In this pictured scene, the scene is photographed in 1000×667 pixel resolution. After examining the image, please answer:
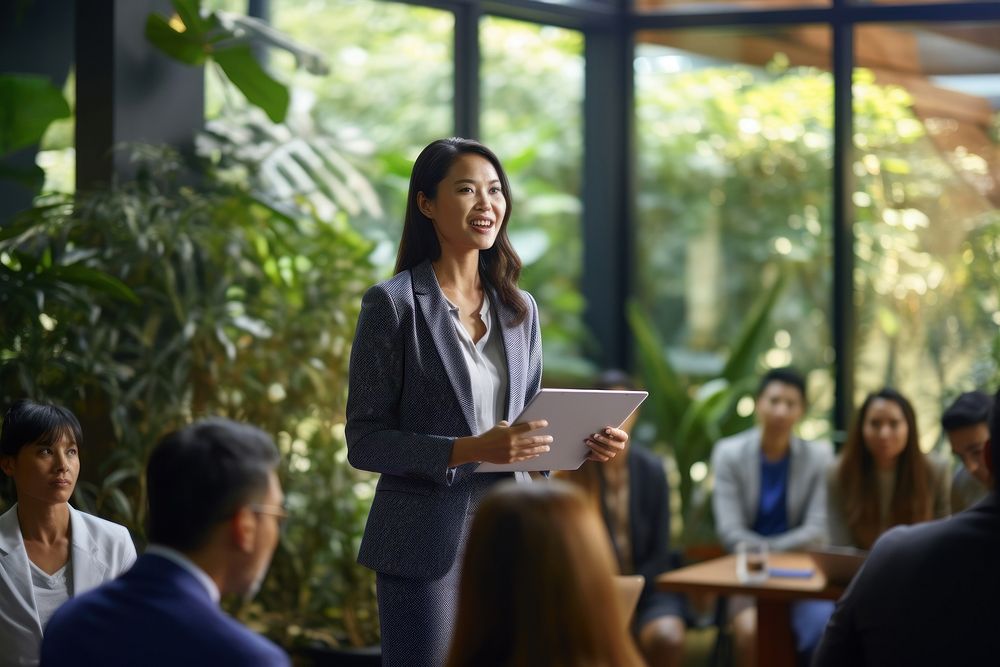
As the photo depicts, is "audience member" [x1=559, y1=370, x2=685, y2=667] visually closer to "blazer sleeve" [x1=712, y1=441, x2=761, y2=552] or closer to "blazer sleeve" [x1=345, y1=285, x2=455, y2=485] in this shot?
"blazer sleeve" [x1=712, y1=441, x2=761, y2=552]

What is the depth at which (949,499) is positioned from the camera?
431 centimetres

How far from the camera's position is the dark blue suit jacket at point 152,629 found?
151 cm

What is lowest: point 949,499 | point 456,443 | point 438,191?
point 949,499

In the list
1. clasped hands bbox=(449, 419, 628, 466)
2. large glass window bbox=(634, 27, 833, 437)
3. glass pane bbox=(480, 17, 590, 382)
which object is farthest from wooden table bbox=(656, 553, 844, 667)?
glass pane bbox=(480, 17, 590, 382)

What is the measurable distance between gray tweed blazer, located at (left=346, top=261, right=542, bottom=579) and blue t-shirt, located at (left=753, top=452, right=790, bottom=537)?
2.57m

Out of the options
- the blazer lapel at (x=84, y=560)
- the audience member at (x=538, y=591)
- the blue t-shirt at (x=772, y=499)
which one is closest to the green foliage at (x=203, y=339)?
the blazer lapel at (x=84, y=560)

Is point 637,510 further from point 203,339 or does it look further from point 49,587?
point 49,587

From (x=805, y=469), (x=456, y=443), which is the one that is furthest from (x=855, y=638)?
(x=805, y=469)

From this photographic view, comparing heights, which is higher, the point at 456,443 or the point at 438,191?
the point at 438,191

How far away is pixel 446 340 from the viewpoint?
238cm

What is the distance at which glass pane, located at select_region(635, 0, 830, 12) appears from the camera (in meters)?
5.47

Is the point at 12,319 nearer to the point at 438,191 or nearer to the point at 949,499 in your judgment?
the point at 438,191

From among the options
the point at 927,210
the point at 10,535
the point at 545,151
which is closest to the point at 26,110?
the point at 10,535

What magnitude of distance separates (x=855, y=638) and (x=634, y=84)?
4.13 metres
